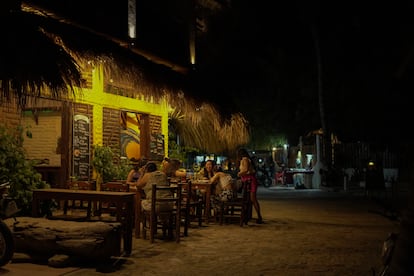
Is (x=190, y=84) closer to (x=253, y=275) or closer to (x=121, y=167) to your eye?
(x=121, y=167)

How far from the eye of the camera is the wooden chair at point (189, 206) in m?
8.95

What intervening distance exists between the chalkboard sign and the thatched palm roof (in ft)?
4.73

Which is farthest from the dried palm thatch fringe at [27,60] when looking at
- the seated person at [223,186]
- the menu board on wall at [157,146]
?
the menu board on wall at [157,146]

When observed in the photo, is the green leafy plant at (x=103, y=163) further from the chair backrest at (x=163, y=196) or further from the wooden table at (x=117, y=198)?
the wooden table at (x=117, y=198)

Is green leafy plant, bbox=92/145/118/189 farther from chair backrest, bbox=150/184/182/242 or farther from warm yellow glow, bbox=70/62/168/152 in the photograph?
chair backrest, bbox=150/184/182/242

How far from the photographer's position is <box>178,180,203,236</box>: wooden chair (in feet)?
29.3

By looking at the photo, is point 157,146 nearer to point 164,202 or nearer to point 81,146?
point 81,146

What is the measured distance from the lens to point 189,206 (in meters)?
9.03

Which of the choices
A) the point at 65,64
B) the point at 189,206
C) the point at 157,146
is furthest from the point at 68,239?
the point at 157,146

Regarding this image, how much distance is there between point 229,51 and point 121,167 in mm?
16073

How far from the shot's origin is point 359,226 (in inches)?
409

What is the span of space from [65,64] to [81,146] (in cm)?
370

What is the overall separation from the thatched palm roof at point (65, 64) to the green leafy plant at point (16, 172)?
0.92m

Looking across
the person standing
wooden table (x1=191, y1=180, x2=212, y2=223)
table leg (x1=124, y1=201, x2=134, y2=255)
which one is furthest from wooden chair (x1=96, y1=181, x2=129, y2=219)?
the person standing
